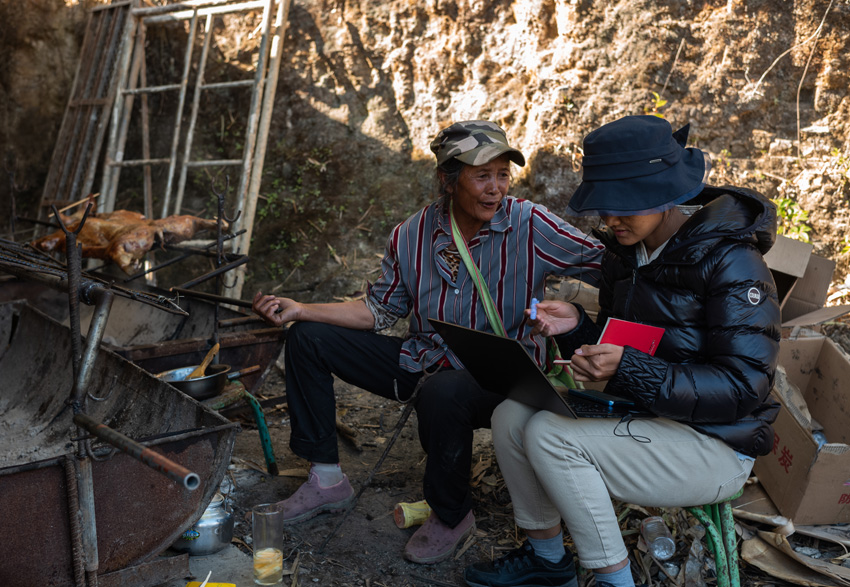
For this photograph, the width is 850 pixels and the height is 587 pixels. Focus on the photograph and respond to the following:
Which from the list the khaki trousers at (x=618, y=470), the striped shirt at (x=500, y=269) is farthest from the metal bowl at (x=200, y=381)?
the khaki trousers at (x=618, y=470)

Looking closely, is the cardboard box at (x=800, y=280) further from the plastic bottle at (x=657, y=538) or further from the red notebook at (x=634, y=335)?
the red notebook at (x=634, y=335)

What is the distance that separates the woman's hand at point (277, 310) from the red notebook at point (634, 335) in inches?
61.6

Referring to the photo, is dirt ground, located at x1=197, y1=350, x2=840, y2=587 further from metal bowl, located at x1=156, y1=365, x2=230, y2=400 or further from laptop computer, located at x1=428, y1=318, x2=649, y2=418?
laptop computer, located at x1=428, y1=318, x2=649, y2=418

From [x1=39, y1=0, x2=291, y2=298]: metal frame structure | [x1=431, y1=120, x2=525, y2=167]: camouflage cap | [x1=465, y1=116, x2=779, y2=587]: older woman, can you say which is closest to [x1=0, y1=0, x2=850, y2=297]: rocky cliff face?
[x1=39, y1=0, x2=291, y2=298]: metal frame structure

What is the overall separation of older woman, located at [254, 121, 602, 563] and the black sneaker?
290mm

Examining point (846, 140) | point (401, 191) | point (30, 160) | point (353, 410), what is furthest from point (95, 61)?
point (846, 140)

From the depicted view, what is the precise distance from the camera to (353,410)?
504 centimetres

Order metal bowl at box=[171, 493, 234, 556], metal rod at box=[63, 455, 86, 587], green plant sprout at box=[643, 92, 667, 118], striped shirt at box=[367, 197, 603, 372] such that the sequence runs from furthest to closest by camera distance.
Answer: green plant sprout at box=[643, 92, 667, 118]
striped shirt at box=[367, 197, 603, 372]
metal bowl at box=[171, 493, 234, 556]
metal rod at box=[63, 455, 86, 587]

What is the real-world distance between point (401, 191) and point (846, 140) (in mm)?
3717

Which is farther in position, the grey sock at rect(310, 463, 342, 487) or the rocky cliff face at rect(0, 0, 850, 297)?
the rocky cliff face at rect(0, 0, 850, 297)

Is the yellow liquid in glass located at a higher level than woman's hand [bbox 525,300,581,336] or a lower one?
lower

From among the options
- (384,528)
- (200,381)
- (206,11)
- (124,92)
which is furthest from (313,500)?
(206,11)

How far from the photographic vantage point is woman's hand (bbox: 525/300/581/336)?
2.81 metres

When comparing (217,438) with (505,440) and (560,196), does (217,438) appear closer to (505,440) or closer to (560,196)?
(505,440)
